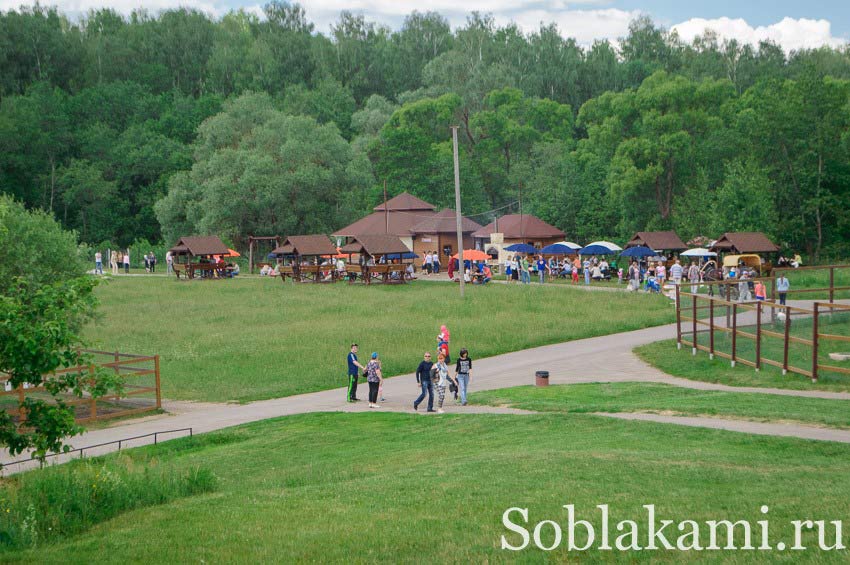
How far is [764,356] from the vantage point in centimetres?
2656

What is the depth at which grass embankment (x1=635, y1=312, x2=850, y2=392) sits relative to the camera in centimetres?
2398

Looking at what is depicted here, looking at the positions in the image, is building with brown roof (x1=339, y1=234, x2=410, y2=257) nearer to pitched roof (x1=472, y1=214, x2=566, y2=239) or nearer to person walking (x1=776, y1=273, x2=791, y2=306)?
pitched roof (x1=472, y1=214, x2=566, y2=239)

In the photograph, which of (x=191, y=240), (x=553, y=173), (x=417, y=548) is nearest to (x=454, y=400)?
→ (x=417, y=548)

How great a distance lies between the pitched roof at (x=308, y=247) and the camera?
2478 inches

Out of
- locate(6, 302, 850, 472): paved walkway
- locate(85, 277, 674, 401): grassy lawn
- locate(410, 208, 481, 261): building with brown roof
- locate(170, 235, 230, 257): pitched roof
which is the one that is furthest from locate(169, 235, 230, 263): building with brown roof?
locate(6, 302, 850, 472): paved walkway

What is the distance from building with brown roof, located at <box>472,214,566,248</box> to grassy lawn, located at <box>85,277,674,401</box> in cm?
1509

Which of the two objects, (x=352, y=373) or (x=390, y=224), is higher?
(x=390, y=224)

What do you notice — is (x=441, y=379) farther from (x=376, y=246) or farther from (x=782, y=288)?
(x=376, y=246)

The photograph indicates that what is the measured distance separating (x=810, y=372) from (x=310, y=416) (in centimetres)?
1353

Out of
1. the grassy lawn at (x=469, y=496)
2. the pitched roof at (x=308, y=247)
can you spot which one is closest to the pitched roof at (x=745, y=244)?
the pitched roof at (x=308, y=247)

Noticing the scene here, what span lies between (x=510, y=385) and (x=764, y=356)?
25.0 feet

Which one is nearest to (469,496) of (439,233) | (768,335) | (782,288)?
(768,335)

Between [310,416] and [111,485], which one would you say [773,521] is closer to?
[111,485]

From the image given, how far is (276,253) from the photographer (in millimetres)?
66000
